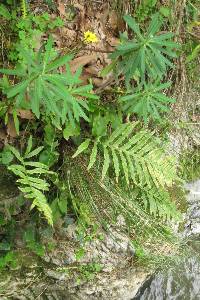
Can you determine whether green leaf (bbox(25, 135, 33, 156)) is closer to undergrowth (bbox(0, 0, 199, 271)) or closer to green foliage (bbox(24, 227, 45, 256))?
undergrowth (bbox(0, 0, 199, 271))

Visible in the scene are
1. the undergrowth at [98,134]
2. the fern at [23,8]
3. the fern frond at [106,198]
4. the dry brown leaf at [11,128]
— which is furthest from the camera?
the fern frond at [106,198]

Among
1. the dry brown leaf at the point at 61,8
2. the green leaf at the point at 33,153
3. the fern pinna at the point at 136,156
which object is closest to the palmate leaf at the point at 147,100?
the fern pinna at the point at 136,156

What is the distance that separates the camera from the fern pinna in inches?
115

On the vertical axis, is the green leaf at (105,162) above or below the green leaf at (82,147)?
below

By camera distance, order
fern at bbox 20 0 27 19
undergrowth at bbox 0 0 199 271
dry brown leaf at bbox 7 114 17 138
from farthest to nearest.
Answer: dry brown leaf at bbox 7 114 17 138
fern at bbox 20 0 27 19
undergrowth at bbox 0 0 199 271

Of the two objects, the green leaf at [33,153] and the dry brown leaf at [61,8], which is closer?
the green leaf at [33,153]

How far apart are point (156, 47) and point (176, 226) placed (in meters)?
2.27

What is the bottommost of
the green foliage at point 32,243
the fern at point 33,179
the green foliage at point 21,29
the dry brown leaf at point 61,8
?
the green foliage at point 32,243

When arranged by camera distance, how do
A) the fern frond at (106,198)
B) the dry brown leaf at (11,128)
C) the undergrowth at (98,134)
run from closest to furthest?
A: the undergrowth at (98,134), the dry brown leaf at (11,128), the fern frond at (106,198)

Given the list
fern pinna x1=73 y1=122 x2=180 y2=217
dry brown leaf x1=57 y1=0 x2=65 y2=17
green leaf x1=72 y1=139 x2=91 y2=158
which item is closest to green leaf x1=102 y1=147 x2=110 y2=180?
fern pinna x1=73 y1=122 x2=180 y2=217

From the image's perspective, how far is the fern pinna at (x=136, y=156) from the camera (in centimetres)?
293

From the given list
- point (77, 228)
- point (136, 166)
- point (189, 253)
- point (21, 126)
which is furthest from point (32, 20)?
point (189, 253)

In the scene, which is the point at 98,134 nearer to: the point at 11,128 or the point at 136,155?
the point at 136,155

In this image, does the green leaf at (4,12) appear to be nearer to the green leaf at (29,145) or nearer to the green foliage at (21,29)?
the green foliage at (21,29)
